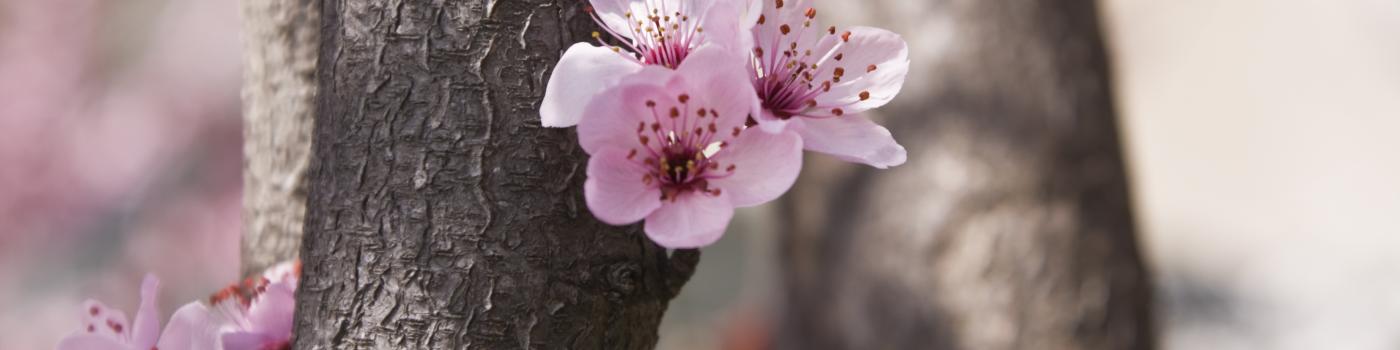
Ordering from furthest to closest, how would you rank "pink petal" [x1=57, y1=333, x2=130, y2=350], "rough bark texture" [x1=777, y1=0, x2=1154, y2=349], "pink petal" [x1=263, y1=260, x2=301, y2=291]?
"rough bark texture" [x1=777, y1=0, x2=1154, y2=349]
"pink petal" [x1=263, y1=260, x2=301, y2=291]
"pink petal" [x1=57, y1=333, x2=130, y2=350]

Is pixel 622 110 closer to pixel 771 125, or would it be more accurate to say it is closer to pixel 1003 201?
pixel 771 125

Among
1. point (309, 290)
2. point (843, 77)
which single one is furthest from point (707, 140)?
point (309, 290)

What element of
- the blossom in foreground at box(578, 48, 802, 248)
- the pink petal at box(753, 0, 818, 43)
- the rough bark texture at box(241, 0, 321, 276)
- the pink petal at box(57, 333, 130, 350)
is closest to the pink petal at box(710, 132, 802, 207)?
the blossom in foreground at box(578, 48, 802, 248)

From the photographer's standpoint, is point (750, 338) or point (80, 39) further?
point (750, 338)

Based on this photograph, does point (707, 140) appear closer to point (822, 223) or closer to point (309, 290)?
point (309, 290)

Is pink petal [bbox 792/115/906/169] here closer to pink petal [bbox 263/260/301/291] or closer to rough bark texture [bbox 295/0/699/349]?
rough bark texture [bbox 295/0/699/349]

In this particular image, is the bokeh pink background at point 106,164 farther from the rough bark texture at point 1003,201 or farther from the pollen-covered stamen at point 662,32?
the pollen-covered stamen at point 662,32

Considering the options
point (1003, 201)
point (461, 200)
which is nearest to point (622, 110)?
point (461, 200)
